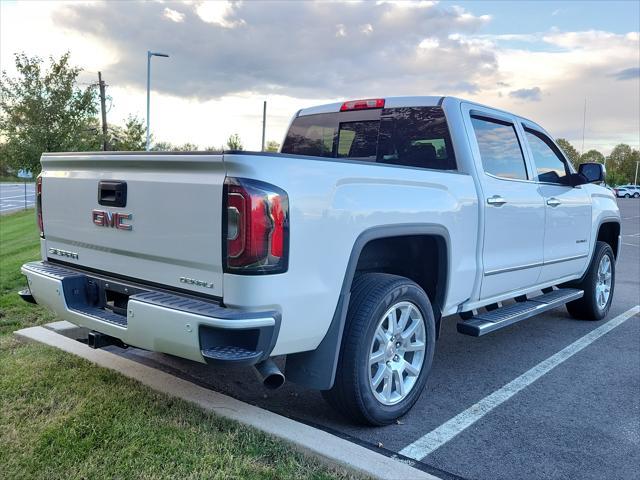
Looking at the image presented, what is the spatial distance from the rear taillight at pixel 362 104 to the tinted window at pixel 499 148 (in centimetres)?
77

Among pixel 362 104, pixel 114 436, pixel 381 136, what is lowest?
pixel 114 436

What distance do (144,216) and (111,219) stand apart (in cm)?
31

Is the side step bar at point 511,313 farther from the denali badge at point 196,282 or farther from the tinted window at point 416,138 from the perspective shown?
the denali badge at point 196,282

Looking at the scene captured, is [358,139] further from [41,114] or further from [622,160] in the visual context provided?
[622,160]

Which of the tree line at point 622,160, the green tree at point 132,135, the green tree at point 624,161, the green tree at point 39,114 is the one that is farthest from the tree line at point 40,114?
the green tree at point 624,161

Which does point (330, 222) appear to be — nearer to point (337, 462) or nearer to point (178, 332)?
point (178, 332)

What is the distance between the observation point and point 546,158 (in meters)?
5.52

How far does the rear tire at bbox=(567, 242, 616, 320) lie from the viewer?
21.1ft

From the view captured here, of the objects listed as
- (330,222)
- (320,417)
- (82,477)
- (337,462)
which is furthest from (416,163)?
(82,477)

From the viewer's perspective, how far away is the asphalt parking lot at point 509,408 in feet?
10.8

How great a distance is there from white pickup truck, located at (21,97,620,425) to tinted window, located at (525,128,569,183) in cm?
18

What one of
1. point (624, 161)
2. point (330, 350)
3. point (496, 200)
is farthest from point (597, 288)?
point (624, 161)

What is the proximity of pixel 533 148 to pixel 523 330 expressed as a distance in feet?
6.46

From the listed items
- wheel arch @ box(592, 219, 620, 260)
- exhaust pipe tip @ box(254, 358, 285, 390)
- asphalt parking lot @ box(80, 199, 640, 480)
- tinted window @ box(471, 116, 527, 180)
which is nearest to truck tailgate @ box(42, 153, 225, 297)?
exhaust pipe tip @ box(254, 358, 285, 390)
